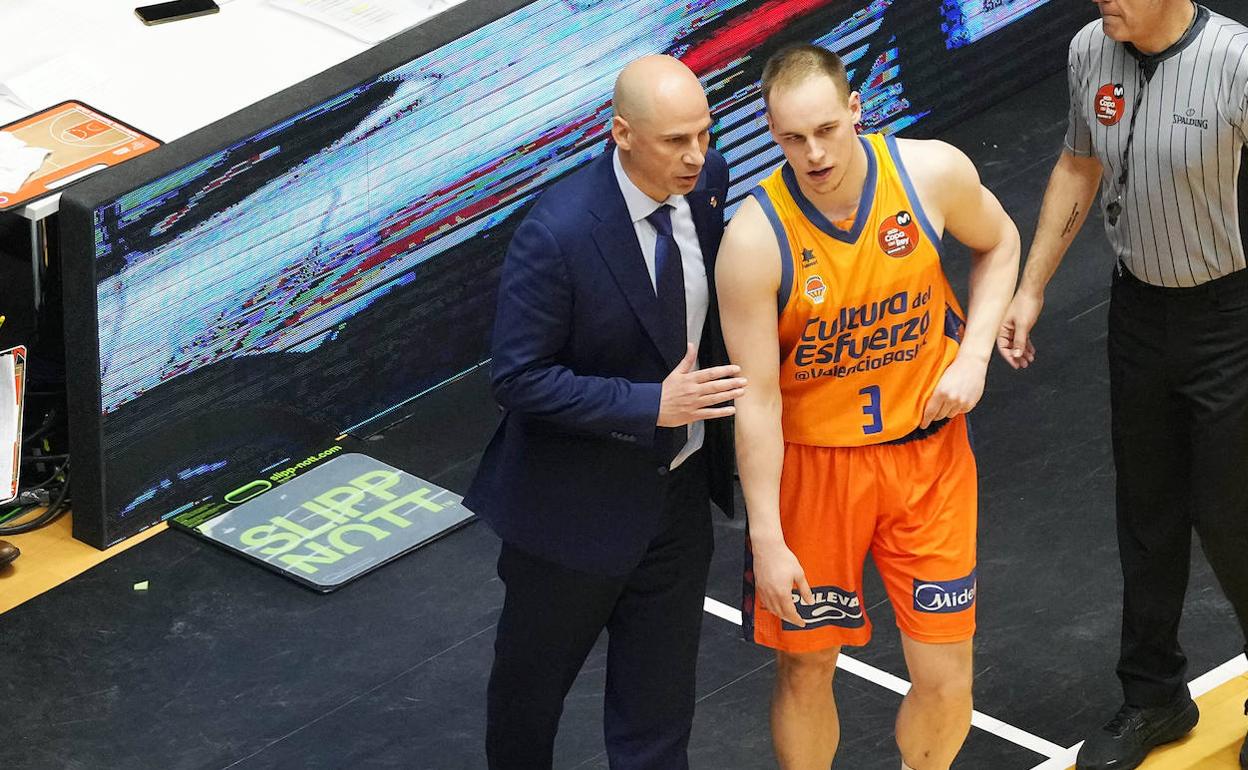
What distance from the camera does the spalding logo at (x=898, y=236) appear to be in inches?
166

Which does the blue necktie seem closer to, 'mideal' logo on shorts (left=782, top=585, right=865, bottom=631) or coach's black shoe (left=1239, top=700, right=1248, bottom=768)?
'mideal' logo on shorts (left=782, top=585, right=865, bottom=631)

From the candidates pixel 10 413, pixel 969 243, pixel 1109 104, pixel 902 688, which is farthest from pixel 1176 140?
pixel 10 413

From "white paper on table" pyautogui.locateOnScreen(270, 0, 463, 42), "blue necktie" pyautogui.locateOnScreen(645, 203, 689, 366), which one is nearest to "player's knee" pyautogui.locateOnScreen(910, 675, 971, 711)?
"blue necktie" pyautogui.locateOnScreen(645, 203, 689, 366)

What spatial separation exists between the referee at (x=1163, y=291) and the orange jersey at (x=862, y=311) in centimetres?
45

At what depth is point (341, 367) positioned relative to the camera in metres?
6.56

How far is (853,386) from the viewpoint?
4309mm

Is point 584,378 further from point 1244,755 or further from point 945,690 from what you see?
point 1244,755

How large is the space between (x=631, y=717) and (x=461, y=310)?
2.57m

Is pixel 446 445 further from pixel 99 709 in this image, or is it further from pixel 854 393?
pixel 854 393

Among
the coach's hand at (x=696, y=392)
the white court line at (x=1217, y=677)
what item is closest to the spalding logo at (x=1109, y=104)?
the coach's hand at (x=696, y=392)

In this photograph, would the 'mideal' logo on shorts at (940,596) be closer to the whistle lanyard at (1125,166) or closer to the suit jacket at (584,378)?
the suit jacket at (584,378)

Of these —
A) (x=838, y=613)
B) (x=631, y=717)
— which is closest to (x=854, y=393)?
(x=838, y=613)

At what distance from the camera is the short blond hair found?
160 inches

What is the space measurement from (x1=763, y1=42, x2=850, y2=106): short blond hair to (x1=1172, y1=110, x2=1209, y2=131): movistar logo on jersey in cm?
79
